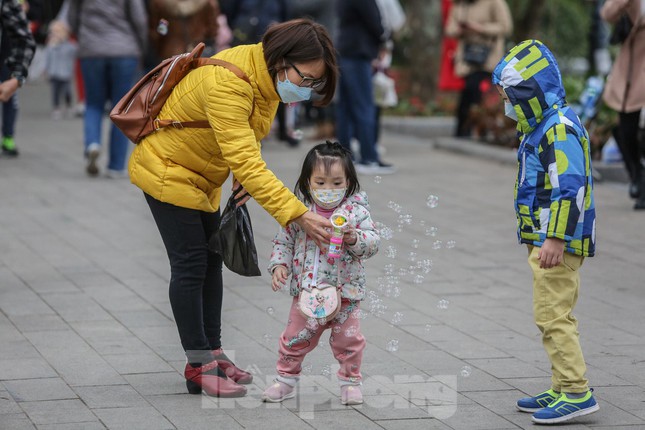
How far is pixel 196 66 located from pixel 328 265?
36.9 inches

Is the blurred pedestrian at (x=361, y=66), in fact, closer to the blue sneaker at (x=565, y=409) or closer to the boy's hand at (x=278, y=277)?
the boy's hand at (x=278, y=277)

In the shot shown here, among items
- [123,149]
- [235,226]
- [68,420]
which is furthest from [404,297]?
[123,149]

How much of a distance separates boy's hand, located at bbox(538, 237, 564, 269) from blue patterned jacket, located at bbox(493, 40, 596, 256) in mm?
23

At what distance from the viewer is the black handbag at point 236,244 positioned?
466cm

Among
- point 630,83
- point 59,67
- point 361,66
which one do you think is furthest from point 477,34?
point 59,67

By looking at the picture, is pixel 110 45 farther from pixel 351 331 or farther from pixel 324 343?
pixel 351 331

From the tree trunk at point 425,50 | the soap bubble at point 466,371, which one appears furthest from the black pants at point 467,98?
the soap bubble at point 466,371

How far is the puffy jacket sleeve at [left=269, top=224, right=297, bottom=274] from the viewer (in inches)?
183

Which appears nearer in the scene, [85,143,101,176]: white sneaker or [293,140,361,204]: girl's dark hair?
[293,140,361,204]: girl's dark hair

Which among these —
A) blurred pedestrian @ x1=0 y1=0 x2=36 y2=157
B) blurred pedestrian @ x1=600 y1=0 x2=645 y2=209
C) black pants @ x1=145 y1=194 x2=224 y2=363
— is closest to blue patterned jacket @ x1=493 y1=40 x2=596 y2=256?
black pants @ x1=145 y1=194 x2=224 y2=363

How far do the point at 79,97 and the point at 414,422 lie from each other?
1347 cm

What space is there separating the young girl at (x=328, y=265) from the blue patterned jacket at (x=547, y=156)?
61 centimetres

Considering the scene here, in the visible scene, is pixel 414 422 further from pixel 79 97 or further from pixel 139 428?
pixel 79 97

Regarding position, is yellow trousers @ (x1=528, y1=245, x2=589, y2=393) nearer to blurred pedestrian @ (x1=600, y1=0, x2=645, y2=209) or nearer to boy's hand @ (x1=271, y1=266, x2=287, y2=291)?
boy's hand @ (x1=271, y1=266, x2=287, y2=291)
